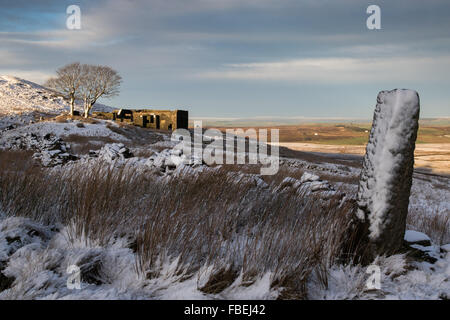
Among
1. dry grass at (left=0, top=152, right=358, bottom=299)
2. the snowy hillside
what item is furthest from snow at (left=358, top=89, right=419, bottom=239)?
the snowy hillside

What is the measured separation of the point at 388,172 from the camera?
336 centimetres

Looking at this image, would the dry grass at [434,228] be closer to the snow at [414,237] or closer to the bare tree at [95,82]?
the snow at [414,237]

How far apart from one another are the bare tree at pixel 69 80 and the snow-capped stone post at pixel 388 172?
4801cm

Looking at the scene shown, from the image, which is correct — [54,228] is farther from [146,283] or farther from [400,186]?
[400,186]

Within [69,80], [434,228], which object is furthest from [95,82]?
[434,228]

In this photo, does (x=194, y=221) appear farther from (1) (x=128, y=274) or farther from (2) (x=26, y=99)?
(2) (x=26, y=99)

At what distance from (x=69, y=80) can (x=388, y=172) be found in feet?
163

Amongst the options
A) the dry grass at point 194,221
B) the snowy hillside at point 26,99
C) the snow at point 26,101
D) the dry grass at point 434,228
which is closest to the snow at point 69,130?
the snow at point 26,101

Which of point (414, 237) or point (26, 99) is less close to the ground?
point (26, 99)

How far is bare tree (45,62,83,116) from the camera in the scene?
149 feet

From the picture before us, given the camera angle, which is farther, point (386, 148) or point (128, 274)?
point (386, 148)
